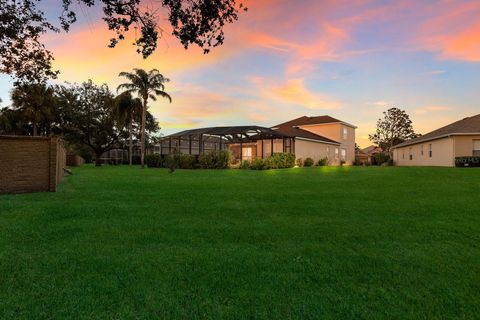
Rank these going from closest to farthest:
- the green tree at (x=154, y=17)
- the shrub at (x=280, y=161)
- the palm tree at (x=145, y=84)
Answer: the green tree at (x=154, y=17), the shrub at (x=280, y=161), the palm tree at (x=145, y=84)

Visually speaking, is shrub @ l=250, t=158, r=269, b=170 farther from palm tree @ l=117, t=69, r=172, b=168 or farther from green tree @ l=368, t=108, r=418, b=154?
green tree @ l=368, t=108, r=418, b=154

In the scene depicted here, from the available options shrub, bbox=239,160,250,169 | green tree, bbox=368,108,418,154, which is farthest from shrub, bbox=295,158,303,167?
green tree, bbox=368,108,418,154

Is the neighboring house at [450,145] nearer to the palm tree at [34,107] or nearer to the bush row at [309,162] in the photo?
the bush row at [309,162]

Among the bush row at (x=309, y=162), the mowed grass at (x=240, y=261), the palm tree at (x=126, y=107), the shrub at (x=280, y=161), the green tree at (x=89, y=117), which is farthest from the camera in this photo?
the green tree at (x=89, y=117)

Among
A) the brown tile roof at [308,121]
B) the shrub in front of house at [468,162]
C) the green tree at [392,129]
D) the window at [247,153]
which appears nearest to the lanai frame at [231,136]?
the window at [247,153]

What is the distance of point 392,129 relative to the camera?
68.3 meters

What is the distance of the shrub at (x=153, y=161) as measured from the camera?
3452 cm

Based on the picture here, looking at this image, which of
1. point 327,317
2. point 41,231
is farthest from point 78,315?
point 41,231

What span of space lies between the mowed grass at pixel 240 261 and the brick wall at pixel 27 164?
2773mm

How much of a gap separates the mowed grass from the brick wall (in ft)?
9.10

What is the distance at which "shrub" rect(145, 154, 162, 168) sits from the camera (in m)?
34.5

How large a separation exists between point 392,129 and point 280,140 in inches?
1814

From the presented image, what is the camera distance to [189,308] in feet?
10.0

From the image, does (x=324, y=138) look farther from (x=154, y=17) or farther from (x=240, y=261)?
(x=240, y=261)
